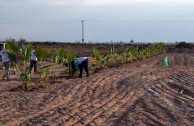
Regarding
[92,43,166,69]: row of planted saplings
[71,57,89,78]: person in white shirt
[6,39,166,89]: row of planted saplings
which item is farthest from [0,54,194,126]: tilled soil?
[92,43,166,69]: row of planted saplings

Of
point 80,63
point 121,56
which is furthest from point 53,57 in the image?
point 80,63

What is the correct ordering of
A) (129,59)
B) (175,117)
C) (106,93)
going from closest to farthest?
(175,117) < (106,93) < (129,59)

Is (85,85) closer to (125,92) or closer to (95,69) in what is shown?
(125,92)

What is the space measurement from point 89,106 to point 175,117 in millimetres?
2344

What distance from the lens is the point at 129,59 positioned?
32.3m

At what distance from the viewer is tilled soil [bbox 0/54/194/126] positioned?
9141 millimetres

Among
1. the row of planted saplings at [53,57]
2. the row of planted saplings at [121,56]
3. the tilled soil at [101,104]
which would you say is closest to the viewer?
the tilled soil at [101,104]

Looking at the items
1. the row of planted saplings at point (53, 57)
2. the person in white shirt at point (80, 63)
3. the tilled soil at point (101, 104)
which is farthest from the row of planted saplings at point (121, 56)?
A: the tilled soil at point (101, 104)

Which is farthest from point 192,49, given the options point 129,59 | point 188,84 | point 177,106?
point 177,106

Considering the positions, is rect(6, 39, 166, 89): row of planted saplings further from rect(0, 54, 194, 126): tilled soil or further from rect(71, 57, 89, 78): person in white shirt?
rect(0, 54, 194, 126): tilled soil

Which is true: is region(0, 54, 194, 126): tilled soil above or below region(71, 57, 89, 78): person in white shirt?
below

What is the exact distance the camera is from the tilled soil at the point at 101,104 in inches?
360

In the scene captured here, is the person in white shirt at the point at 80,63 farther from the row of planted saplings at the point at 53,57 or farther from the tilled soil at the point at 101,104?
the tilled soil at the point at 101,104

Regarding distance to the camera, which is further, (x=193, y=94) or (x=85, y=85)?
(x=85, y=85)
